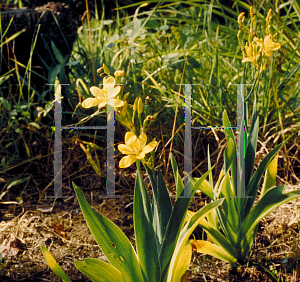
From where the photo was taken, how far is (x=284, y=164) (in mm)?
1562

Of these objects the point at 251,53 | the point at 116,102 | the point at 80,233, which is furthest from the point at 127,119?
the point at 80,233

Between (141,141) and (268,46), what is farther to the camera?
(268,46)

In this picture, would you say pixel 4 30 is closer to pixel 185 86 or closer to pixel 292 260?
pixel 185 86

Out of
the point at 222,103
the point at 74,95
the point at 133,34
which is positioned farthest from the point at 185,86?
the point at 74,95

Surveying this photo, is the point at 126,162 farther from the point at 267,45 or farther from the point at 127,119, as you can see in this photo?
the point at 267,45

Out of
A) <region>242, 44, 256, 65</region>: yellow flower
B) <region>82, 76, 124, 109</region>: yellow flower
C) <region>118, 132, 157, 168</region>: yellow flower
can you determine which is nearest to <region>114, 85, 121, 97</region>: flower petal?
<region>82, 76, 124, 109</region>: yellow flower

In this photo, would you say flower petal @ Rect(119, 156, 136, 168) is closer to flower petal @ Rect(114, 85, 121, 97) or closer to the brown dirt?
flower petal @ Rect(114, 85, 121, 97)

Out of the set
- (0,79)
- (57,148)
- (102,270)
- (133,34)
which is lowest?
(57,148)

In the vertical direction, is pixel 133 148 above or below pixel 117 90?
below

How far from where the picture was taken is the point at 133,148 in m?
0.70

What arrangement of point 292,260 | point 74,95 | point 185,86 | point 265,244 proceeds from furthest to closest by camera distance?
point 74,95
point 185,86
point 265,244
point 292,260

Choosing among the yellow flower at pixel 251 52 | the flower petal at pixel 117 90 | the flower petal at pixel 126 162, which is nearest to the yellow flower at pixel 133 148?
the flower petal at pixel 126 162

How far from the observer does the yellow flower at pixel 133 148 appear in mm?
681

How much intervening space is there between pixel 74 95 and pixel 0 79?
43 centimetres
